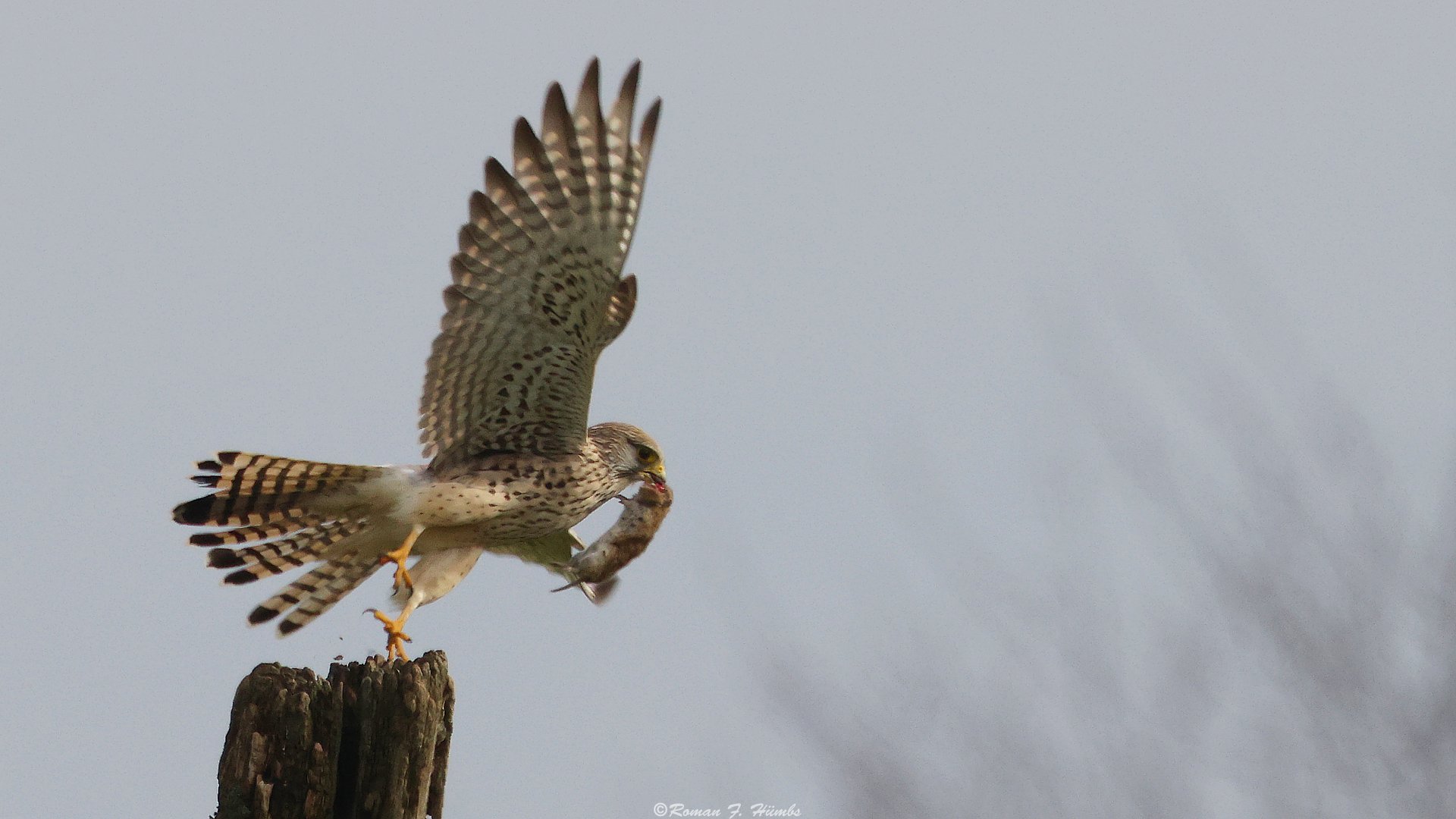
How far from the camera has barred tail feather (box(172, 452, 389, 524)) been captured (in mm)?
5645

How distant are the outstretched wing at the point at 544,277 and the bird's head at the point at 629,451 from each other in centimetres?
27

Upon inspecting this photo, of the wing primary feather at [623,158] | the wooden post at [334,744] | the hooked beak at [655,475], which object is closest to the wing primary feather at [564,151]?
the wing primary feather at [623,158]

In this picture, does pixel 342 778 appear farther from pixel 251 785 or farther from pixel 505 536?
pixel 505 536

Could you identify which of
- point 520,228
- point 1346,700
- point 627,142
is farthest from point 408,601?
point 1346,700

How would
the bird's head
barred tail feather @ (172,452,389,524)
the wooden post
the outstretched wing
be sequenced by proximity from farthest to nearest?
the bird's head, the outstretched wing, barred tail feather @ (172,452,389,524), the wooden post

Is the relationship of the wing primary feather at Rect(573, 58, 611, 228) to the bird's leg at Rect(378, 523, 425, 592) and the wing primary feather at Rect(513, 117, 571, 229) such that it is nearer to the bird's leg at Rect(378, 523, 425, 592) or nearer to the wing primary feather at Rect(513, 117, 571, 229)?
the wing primary feather at Rect(513, 117, 571, 229)

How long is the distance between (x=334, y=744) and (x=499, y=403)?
107 inches

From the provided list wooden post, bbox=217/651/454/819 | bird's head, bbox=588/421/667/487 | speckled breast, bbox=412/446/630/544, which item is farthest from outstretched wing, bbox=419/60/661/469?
wooden post, bbox=217/651/454/819

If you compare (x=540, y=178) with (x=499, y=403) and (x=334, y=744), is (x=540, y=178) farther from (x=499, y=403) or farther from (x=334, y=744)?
(x=334, y=744)

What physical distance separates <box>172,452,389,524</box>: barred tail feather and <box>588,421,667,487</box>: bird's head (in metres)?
0.94

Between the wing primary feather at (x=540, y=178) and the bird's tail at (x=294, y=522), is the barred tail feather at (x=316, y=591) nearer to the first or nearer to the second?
the bird's tail at (x=294, y=522)

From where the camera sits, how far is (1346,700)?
19.3ft

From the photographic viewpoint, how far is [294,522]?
584 centimetres

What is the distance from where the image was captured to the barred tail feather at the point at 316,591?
19.5ft
